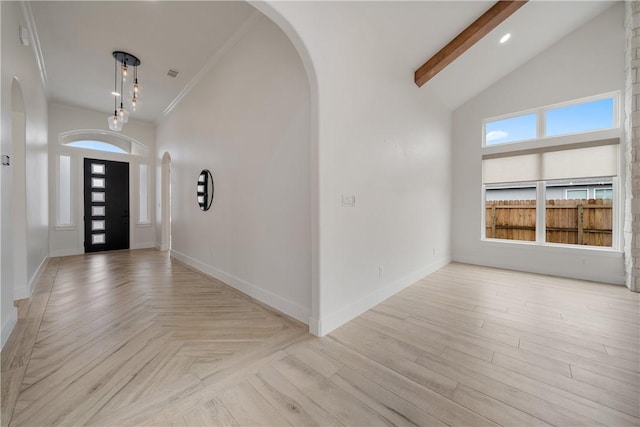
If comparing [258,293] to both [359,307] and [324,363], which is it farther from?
[324,363]

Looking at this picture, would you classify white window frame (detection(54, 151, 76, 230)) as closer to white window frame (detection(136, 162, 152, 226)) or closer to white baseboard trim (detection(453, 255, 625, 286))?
white window frame (detection(136, 162, 152, 226))

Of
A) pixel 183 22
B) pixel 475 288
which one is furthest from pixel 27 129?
pixel 475 288

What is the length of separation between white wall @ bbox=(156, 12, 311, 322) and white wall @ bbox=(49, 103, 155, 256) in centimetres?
318

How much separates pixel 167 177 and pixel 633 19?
29.6 feet

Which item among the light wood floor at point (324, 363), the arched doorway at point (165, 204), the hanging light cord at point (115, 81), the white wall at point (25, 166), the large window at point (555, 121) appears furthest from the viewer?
the arched doorway at point (165, 204)

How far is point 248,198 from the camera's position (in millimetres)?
3205

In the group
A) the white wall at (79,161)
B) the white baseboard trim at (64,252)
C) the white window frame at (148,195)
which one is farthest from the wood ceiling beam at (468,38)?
the white baseboard trim at (64,252)

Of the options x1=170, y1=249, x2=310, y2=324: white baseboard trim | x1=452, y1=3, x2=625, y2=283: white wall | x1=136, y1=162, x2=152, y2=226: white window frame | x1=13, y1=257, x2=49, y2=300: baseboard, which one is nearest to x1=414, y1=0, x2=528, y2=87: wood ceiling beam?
x1=452, y1=3, x2=625, y2=283: white wall

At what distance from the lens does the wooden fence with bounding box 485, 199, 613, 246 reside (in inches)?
159

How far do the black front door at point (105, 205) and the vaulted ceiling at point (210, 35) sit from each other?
2090mm

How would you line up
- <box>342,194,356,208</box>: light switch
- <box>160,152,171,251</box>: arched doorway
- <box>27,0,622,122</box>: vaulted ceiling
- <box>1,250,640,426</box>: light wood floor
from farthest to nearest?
<box>160,152,171,251</box>: arched doorway
<box>27,0,622,122</box>: vaulted ceiling
<box>342,194,356,208</box>: light switch
<box>1,250,640,426</box>: light wood floor

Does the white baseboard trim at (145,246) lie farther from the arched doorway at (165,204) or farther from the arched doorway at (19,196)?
the arched doorway at (19,196)

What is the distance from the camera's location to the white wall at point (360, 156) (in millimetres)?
2236

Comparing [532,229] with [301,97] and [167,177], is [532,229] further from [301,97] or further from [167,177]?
[167,177]
